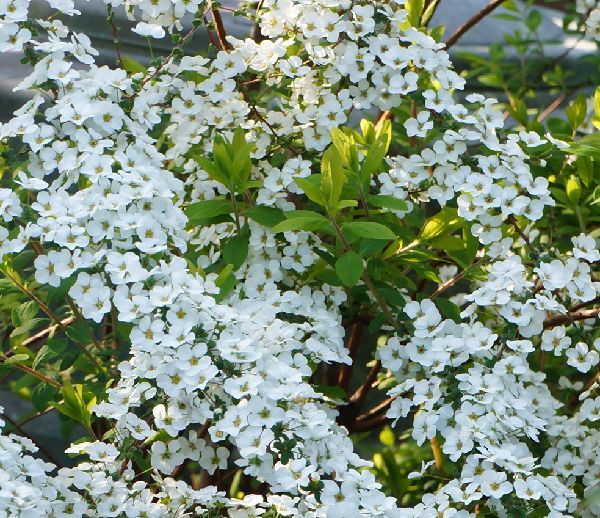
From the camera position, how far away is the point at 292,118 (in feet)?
7.71

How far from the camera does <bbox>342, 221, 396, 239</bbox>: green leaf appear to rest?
77.7 inches

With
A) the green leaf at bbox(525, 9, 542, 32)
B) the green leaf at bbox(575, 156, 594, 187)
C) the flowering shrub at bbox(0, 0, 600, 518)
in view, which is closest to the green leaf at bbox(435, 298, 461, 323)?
the flowering shrub at bbox(0, 0, 600, 518)

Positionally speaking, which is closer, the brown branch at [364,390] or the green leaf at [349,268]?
the green leaf at [349,268]

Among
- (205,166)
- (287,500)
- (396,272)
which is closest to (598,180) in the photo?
(396,272)

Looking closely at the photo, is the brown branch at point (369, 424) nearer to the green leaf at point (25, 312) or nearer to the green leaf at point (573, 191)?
the green leaf at point (573, 191)

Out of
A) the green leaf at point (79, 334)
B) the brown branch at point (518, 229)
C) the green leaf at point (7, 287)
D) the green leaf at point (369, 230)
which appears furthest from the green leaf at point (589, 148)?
the green leaf at point (7, 287)

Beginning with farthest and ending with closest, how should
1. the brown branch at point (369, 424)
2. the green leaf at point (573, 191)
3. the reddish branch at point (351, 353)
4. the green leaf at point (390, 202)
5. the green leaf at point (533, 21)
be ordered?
the green leaf at point (533, 21), the reddish branch at point (351, 353), the brown branch at point (369, 424), the green leaf at point (573, 191), the green leaf at point (390, 202)

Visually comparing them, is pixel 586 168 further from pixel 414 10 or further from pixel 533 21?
pixel 533 21

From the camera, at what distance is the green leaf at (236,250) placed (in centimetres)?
218

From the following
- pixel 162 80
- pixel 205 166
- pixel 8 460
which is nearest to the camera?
pixel 8 460

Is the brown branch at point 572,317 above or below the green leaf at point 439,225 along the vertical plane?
below

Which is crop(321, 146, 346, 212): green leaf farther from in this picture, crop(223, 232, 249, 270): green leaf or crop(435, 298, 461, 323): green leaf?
crop(435, 298, 461, 323): green leaf

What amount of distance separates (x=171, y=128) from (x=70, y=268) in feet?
2.14

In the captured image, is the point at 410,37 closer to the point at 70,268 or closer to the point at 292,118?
the point at 292,118
